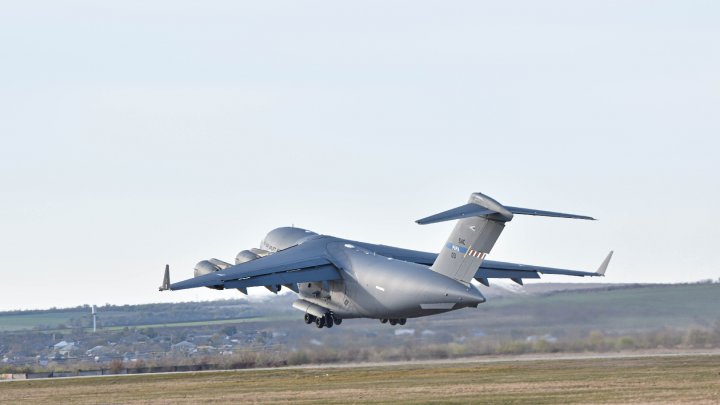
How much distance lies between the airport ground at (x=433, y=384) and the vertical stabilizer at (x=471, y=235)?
4.04 meters

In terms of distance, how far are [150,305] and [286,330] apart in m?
22.6

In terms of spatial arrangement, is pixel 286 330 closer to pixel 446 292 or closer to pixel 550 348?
pixel 550 348

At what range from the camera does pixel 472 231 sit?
48812mm

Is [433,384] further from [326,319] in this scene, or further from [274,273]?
[326,319]

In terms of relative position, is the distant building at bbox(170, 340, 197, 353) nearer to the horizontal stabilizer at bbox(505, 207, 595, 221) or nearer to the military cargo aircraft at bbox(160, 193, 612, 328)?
the military cargo aircraft at bbox(160, 193, 612, 328)

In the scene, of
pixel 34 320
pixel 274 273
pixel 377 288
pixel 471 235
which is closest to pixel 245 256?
pixel 274 273

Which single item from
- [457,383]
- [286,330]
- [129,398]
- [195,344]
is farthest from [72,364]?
[457,383]

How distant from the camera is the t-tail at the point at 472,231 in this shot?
155 feet

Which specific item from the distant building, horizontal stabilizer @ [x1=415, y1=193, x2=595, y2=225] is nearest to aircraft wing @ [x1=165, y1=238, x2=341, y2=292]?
horizontal stabilizer @ [x1=415, y1=193, x2=595, y2=225]

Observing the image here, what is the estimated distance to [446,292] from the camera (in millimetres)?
49500

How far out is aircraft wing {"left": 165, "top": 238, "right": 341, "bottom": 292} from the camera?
54156 mm

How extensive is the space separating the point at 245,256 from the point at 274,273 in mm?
4944

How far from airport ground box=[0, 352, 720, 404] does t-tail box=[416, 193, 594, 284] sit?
407 cm

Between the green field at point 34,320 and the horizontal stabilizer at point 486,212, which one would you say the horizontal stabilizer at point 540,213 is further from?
the green field at point 34,320
